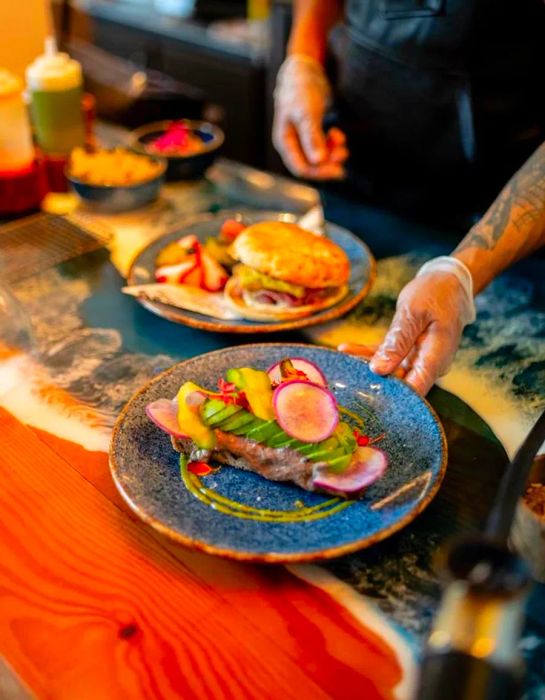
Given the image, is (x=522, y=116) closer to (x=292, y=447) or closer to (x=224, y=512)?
(x=292, y=447)

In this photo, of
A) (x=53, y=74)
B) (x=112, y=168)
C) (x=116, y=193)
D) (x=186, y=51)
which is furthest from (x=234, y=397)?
(x=186, y=51)

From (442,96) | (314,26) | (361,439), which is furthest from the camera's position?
(314,26)

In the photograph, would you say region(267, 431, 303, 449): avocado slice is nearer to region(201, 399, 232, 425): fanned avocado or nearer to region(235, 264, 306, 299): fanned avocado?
region(201, 399, 232, 425): fanned avocado

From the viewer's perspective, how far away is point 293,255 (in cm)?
162

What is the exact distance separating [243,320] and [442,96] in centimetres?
87

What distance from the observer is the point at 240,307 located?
1.63m

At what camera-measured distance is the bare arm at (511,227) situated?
1.55 meters

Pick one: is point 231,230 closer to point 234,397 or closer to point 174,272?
point 174,272

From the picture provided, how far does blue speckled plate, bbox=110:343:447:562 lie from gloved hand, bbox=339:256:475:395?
0.16 ft

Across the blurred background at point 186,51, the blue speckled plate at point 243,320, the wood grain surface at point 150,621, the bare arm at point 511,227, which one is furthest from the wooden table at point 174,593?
the blurred background at point 186,51

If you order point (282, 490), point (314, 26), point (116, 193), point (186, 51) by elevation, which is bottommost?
point (186, 51)

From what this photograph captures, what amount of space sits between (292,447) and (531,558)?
1.18 feet

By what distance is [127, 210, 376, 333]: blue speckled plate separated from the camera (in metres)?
1.54

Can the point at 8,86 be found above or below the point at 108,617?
above
